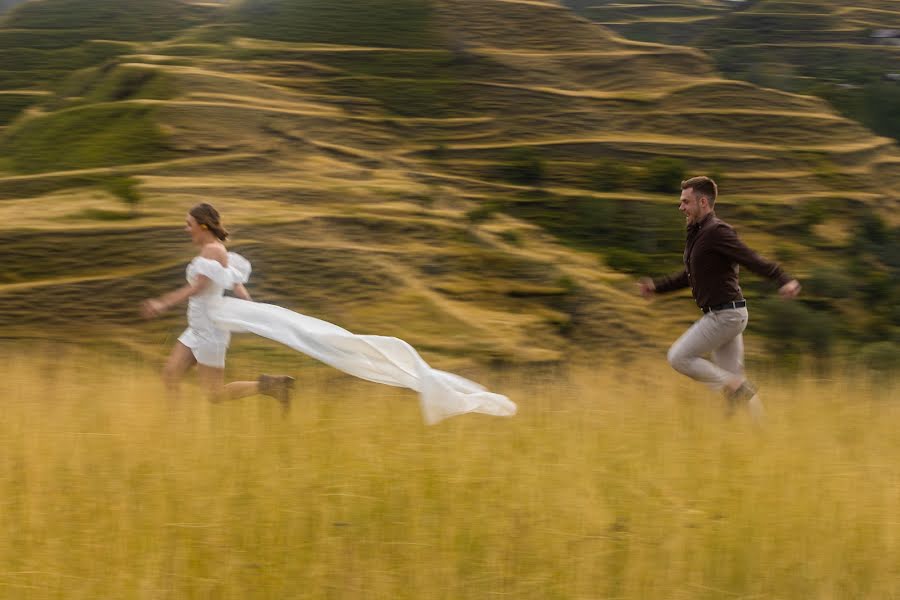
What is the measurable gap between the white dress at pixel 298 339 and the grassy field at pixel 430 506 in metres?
0.49

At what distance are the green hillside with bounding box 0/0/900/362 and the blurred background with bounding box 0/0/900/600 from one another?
0.09 metres

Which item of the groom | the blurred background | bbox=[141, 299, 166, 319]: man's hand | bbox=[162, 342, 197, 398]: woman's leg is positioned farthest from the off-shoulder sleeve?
the groom

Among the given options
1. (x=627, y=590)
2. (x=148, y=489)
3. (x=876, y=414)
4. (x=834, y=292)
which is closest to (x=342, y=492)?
(x=148, y=489)

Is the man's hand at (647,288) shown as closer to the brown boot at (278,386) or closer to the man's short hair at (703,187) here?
the man's short hair at (703,187)

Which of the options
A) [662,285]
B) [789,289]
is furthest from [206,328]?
[789,289]

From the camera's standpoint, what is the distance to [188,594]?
2.77 metres

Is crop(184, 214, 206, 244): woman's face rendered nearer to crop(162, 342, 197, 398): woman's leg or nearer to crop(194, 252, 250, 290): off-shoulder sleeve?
crop(194, 252, 250, 290): off-shoulder sleeve

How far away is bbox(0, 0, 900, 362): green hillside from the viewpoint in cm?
1525

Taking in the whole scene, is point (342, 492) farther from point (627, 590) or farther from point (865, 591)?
point (865, 591)

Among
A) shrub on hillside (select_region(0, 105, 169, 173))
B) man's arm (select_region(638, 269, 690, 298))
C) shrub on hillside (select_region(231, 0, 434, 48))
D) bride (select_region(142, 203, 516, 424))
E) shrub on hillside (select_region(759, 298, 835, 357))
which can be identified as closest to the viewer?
bride (select_region(142, 203, 516, 424))

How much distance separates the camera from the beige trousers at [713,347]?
498 centimetres

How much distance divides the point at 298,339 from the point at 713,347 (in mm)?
2002

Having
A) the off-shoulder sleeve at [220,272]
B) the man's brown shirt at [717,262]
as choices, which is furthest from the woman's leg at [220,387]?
the man's brown shirt at [717,262]

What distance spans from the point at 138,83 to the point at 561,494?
24173mm
